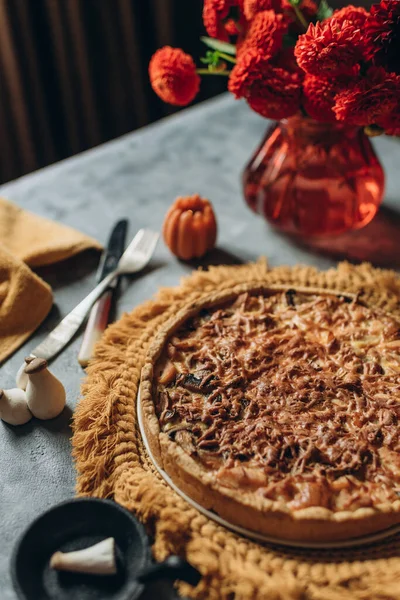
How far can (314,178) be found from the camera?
1.61 metres

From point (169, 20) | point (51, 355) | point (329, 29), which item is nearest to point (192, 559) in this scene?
point (51, 355)

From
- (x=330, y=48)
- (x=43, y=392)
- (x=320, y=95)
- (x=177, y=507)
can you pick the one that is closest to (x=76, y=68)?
(x=320, y=95)

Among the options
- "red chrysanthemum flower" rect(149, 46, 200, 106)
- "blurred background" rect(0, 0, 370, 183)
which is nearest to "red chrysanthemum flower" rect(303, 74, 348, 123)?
"red chrysanthemum flower" rect(149, 46, 200, 106)

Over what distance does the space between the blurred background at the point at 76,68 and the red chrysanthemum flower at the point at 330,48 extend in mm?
1560

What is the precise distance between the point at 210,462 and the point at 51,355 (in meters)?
0.52

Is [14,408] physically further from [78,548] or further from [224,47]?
[224,47]

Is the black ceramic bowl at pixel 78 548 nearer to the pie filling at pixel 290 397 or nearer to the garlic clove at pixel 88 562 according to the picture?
the garlic clove at pixel 88 562

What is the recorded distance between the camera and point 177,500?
42.0 inches

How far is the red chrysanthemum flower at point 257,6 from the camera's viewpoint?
4.39 feet

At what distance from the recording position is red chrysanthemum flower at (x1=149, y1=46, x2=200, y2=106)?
1463 millimetres

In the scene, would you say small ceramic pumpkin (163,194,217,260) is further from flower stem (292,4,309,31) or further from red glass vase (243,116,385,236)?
flower stem (292,4,309,31)

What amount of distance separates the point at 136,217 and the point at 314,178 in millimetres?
589

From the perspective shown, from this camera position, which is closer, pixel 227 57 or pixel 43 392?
pixel 43 392

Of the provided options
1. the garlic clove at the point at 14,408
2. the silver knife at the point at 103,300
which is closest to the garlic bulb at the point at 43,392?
the garlic clove at the point at 14,408
